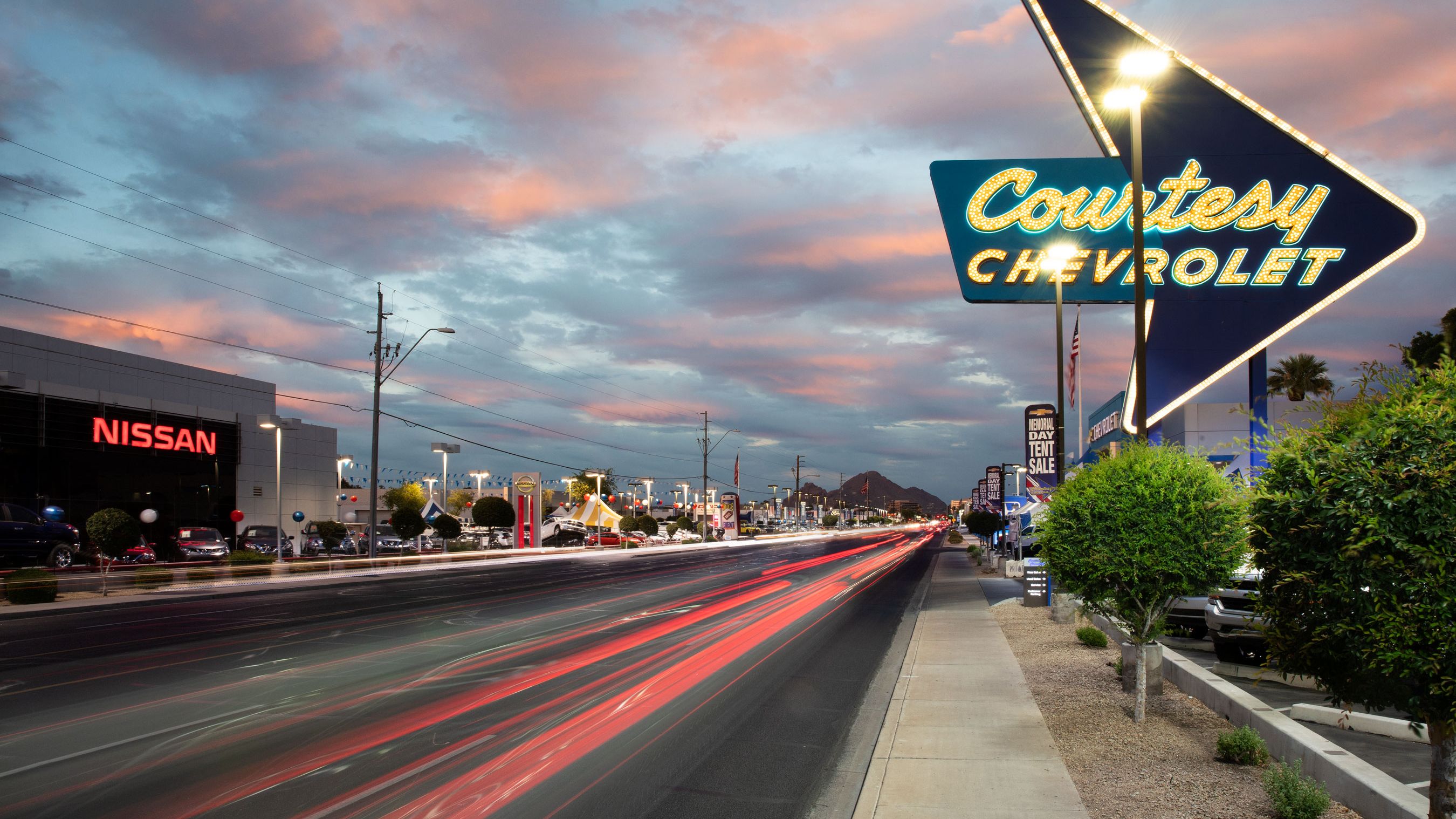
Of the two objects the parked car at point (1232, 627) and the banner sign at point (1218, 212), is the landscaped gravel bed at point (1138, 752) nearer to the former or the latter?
the parked car at point (1232, 627)

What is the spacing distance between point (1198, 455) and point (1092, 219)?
15178 millimetres

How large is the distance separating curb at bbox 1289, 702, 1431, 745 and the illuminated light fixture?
1087cm

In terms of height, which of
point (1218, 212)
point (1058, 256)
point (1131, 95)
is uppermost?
point (1218, 212)

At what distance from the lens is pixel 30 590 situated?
26.0 m

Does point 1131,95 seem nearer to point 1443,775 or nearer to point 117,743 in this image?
point 1443,775

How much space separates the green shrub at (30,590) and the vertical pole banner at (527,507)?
41.2 meters

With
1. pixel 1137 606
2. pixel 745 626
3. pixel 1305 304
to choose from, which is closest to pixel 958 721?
pixel 1137 606

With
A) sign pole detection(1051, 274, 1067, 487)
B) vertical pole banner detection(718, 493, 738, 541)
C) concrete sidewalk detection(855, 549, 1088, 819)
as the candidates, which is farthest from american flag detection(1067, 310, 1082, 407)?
vertical pole banner detection(718, 493, 738, 541)

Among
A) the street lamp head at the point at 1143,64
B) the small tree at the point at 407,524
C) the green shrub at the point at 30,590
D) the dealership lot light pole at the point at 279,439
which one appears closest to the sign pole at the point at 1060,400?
the street lamp head at the point at 1143,64

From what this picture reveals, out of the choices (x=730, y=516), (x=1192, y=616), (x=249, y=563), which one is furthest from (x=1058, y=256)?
(x=730, y=516)

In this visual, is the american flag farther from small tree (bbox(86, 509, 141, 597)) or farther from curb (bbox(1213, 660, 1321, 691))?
small tree (bbox(86, 509, 141, 597))

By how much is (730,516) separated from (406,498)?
121 feet

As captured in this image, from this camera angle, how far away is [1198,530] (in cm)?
942

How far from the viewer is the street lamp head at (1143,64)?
11727 mm
